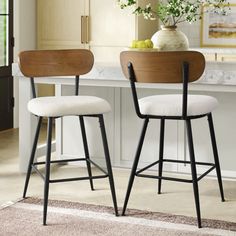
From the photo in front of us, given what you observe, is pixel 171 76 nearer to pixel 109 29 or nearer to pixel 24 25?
pixel 109 29

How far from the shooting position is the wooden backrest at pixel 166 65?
3.40m

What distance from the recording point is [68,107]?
3562mm

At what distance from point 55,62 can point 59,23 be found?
311cm

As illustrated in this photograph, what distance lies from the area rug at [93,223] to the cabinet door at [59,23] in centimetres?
343

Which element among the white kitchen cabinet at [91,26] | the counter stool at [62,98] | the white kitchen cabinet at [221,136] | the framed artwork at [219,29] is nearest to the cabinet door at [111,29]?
the white kitchen cabinet at [91,26]

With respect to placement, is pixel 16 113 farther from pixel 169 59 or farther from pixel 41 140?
pixel 169 59

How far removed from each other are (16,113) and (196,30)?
6.81 ft

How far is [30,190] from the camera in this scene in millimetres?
4176

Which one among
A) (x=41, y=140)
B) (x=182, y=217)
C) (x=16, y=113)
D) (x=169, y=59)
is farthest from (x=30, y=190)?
(x=16, y=113)

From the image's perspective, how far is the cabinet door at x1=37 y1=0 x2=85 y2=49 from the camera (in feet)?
22.7

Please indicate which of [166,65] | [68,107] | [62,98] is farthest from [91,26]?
[166,65]

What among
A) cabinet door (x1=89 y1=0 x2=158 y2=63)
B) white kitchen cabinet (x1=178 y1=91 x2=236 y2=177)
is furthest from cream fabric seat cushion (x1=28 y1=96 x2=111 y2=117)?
cabinet door (x1=89 y1=0 x2=158 y2=63)

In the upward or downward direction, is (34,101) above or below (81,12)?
below

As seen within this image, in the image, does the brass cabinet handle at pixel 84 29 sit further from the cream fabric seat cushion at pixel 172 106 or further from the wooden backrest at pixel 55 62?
the cream fabric seat cushion at pixel 172 106
